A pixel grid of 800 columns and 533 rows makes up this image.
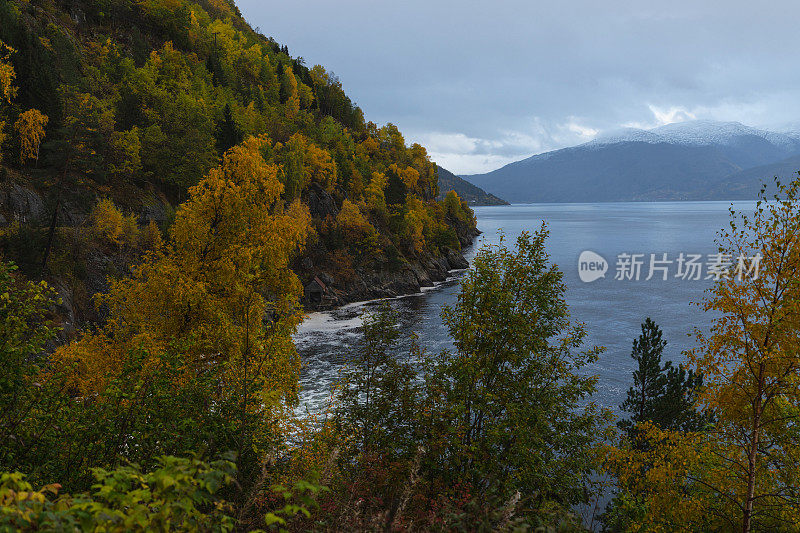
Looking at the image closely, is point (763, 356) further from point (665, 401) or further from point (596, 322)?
point (596, 322)

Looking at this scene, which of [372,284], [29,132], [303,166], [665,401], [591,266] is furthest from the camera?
[591,266]

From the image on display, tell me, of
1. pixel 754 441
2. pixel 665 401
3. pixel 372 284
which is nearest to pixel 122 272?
pixel 372 284

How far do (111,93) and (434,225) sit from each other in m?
69.8

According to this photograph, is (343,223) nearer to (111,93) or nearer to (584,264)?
(111,93)

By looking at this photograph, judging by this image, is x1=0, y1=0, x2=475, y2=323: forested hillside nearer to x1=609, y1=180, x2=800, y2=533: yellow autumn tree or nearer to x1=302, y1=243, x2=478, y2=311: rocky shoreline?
x1=302, y1=243, x2=478, y2=311: rocky shoreline

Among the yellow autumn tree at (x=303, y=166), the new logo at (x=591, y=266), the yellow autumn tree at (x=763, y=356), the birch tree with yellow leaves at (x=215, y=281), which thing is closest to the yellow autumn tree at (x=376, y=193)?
the yellow autumn tree at (x=303, y=166)

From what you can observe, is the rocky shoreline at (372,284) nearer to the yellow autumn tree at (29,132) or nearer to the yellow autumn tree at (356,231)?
the yellow autumn tree at (356,231)

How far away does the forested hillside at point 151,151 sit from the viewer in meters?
35.6

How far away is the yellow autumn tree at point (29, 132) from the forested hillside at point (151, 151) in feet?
0.44

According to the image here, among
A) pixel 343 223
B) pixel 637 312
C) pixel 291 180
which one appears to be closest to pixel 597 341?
pixel 637 312

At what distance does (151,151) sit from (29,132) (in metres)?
13.3

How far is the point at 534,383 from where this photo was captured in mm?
13836

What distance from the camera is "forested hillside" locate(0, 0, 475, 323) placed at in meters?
35.6

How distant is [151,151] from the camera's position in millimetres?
50062
